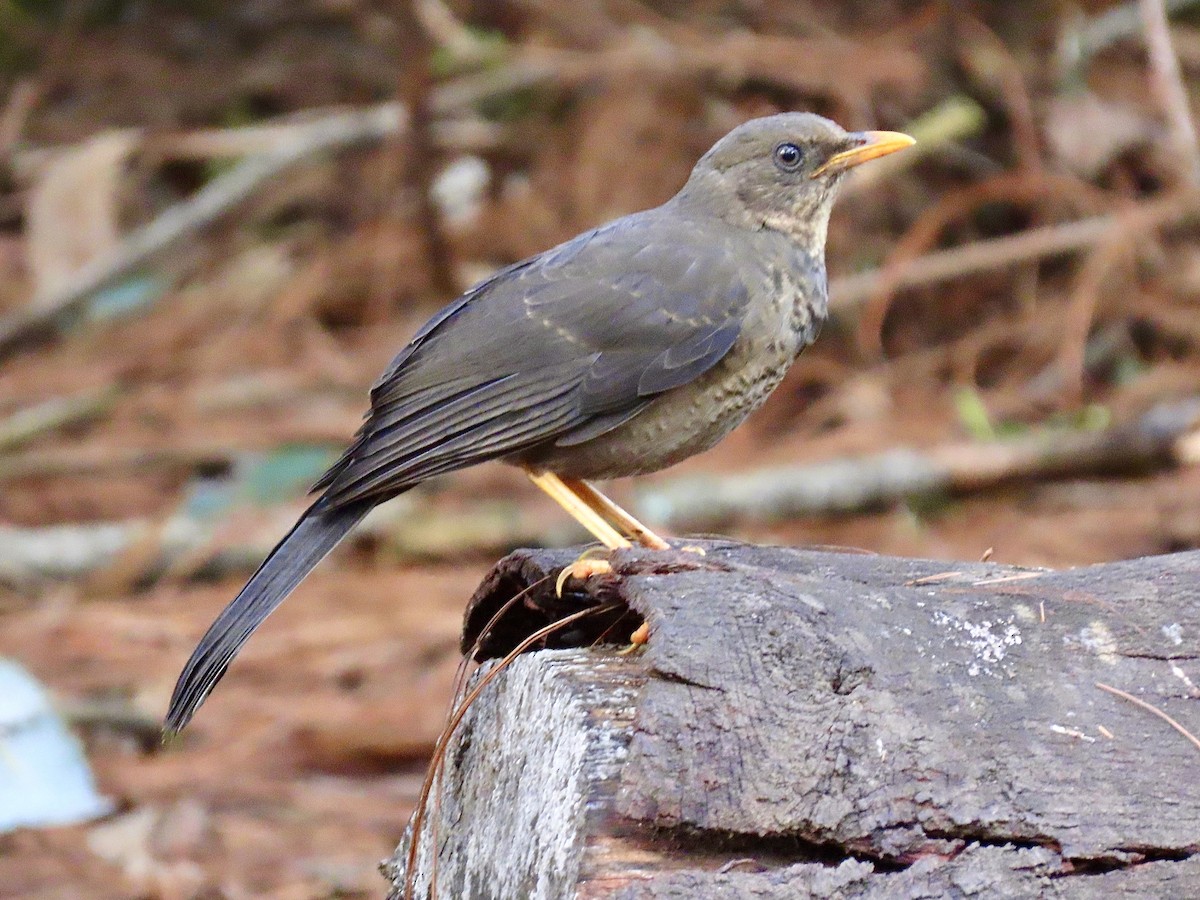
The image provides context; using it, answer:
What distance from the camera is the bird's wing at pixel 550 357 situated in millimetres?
3371

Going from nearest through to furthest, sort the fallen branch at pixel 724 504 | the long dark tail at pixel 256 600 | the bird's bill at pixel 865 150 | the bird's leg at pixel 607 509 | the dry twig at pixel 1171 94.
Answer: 1. the long dark tail at pixel 256 600
2. the bird's leg at pixel 607 509
3. the bird's bill at pixel 865 150
4. the fallen branch at pixel 724 504
5. the dry twig at pixel 1171 94

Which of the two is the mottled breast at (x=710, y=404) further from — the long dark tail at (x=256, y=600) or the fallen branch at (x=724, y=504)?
the fallen branch at (x=724, y=504)

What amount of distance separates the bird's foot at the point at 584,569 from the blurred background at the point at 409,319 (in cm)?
169

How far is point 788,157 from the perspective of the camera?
3914mm

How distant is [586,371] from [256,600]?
88 cm

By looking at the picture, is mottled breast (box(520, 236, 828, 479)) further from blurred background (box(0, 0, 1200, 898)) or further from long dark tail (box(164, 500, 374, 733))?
blurred background (box(0, 0, 1200, 898))

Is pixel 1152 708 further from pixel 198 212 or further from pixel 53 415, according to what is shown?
pixel 198 212

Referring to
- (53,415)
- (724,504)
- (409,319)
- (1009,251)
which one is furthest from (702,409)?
(409,319)

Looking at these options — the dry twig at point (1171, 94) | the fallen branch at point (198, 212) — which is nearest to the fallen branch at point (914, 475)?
the dry twig at point (1171, 94)

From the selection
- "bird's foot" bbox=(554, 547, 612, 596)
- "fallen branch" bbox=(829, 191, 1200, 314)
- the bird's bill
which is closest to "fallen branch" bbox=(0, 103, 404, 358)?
"fallen branch" bbox=(829, 191, 1200, 314)

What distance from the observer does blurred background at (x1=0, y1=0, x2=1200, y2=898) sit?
4820 millimetres

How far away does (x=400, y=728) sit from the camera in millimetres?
4582

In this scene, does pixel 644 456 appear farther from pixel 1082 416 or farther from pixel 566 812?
pixel 1082 416

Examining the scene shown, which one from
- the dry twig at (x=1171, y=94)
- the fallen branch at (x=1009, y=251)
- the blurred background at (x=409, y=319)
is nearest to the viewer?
the blurred background at (x=409, y=319)
